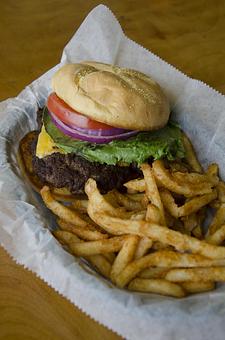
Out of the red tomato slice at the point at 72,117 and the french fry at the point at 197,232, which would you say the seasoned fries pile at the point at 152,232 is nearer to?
the french fry at the point at 197,232

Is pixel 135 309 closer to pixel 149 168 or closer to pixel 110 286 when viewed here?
pixel 110 286

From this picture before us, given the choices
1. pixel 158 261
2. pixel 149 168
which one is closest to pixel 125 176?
pixel 149 168

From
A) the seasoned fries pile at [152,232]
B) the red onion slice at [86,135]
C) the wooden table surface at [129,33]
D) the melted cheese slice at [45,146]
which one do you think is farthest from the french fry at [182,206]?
the wooden table surface at [129,33]

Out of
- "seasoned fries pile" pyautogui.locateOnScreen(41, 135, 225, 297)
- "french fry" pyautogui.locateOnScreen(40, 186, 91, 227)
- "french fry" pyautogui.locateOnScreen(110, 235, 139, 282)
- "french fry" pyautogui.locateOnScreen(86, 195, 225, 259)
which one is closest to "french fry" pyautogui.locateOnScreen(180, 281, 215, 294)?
"seasoned fries pile" pyautogui.locateOnScreen(41, 135, 225, 297)

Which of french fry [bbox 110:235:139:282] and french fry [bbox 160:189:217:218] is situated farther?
french fry [bbox 160:189:217:218]

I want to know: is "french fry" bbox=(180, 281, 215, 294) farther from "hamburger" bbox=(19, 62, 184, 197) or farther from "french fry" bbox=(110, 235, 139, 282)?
"hamburger" bbox=(19, 62, 184, 197)

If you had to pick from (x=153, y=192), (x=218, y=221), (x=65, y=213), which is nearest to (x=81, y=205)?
(x=65, y=213)
